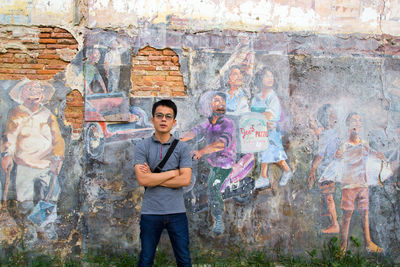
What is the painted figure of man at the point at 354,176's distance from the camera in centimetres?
422

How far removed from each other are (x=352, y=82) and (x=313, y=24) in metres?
0.93

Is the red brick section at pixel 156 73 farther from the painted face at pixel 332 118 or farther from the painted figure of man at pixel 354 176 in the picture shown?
the painted figure of man at pixel 354 176

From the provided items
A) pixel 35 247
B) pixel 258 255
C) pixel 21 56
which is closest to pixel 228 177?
pixel 258 255

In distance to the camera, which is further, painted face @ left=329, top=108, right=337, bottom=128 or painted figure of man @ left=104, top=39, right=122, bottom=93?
painted face @ left=329, top=108, right=337, bottom=128

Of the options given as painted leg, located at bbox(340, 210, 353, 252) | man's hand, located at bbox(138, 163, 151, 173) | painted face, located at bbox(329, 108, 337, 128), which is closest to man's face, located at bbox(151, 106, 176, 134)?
man's hand, located at bbox(138, 163, 151, 173)

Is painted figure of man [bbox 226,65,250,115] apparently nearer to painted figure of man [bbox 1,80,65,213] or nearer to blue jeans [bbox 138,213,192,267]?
blue jeans [bbox 138,213,192,267]

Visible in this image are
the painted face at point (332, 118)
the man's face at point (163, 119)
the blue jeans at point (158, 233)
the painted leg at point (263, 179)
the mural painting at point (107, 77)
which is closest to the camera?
the blue jeans at point (158, 233)

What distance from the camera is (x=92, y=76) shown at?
4.05 meters

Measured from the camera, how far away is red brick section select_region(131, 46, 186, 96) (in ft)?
13.5

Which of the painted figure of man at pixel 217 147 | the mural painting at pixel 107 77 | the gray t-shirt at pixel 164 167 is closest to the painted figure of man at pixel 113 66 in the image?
the mural painting at pixel 107 77

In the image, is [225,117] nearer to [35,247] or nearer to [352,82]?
[352,82]

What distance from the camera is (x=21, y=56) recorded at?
13.4ft

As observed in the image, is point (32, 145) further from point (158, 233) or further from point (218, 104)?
point (218, 104)

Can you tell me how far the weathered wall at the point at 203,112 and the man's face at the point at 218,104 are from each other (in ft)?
0.29
